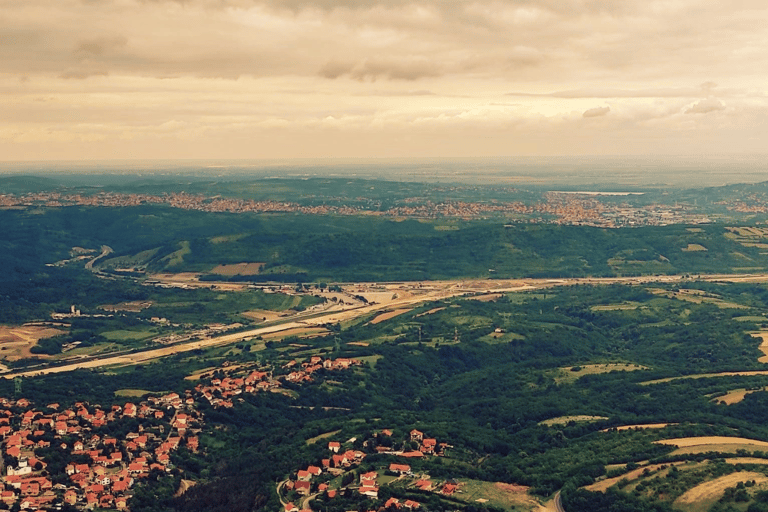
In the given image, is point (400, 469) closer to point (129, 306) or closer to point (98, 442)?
point (98, 442)

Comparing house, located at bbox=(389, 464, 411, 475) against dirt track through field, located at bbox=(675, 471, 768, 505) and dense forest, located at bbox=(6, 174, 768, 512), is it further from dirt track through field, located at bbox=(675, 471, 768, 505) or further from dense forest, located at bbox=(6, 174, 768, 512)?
dirt track through field, located at bbox=(675, 471, 768, 505)

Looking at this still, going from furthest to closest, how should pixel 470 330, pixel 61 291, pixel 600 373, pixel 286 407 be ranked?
pixel 61 291 → pixel 470 330 → pixel 600 373 → pixel 286 407

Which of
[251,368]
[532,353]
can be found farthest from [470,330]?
[251,368]

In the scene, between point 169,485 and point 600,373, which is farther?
point 600,373

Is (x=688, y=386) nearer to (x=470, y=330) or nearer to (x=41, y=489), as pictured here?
(x=470, y=330)

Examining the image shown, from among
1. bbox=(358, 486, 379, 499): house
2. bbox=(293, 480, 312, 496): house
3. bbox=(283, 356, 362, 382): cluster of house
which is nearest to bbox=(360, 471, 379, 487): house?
bbox=(358, 486, 379, 499): house

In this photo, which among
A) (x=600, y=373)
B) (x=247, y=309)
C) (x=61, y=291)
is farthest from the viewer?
(x=61, y=291)

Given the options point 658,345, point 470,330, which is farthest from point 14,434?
point 658,345
